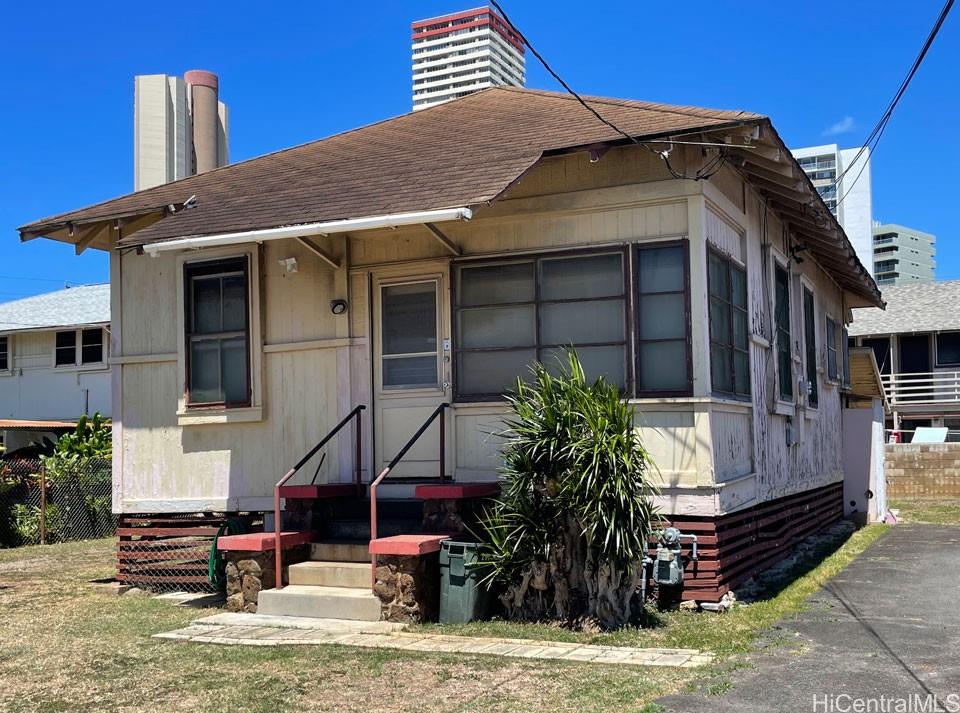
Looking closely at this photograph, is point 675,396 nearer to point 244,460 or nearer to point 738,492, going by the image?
point 738,492

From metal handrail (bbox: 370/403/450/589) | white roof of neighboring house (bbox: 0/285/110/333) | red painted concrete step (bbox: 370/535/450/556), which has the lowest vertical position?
red painted concrete step (bbox: 370/535/450/556)

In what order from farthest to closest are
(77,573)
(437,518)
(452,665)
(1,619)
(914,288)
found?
(914,288)
(77,573)
(1,619)
(437,518)
(452,665)

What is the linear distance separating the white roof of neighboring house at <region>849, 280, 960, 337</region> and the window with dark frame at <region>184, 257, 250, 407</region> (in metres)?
29.3

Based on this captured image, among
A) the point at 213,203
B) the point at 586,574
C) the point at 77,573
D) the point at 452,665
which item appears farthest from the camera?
the point at 77,573

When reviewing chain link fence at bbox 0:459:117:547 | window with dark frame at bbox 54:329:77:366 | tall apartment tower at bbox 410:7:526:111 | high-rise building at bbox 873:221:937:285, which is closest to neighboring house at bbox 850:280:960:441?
tall apartment tower at bbox 410:7:526:111

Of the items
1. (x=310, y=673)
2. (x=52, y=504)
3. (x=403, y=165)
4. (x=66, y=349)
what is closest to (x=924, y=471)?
(x=403, y=165)

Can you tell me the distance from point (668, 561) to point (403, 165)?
472 cm

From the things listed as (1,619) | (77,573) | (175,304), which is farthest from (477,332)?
(77,573)

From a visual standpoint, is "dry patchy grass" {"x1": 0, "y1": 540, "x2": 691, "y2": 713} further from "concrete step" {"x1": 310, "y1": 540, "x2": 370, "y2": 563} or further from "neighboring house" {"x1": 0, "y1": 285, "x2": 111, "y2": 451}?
"neighboring house" {"x1": 0, "y1": 285, "x2": 111, "y2": 451}

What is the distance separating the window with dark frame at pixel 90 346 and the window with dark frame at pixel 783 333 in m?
22.0

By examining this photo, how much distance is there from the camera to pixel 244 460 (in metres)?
11.5

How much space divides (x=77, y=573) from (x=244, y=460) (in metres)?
3.75

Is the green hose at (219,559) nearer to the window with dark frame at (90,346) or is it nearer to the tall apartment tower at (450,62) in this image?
the window with dark frame at (90,346)

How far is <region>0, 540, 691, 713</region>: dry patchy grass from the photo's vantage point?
644 centimetres
